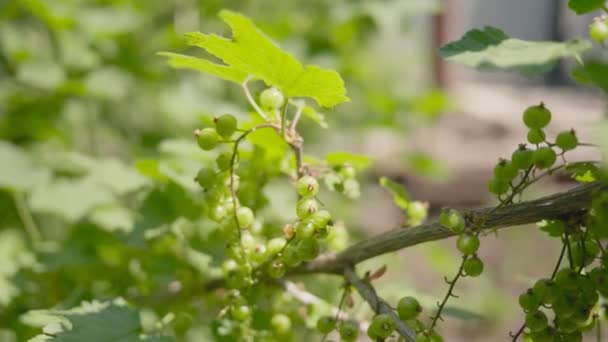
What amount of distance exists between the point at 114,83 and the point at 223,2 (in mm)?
564

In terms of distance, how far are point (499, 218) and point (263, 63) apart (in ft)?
0.94

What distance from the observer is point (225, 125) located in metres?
0.81

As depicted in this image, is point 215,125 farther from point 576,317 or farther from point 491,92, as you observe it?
point 491,92

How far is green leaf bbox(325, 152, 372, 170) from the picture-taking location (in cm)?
97

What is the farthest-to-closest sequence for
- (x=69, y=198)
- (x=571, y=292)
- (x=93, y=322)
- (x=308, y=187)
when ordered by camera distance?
(x=69, y=198), (x=93, y=322), (x=308, y=187), (x=571, y=292)

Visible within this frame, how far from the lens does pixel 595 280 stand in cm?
67

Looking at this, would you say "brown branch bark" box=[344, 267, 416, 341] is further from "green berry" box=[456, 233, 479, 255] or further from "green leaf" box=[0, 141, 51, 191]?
"green leaf" box=[0, 141, 51, 191]

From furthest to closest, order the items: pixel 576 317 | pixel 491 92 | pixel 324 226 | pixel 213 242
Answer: pixel 491 92 → pixel 213 242 → pixel 324 226 → pixel 576 317

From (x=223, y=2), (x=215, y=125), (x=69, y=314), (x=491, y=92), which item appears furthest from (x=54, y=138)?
(x=491, y=92)

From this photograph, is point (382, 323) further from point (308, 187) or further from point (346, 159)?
point (346, 159)

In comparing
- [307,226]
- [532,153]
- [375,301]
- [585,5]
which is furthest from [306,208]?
[585,5]

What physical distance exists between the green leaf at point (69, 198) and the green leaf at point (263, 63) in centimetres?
79

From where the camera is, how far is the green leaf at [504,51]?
0.66m

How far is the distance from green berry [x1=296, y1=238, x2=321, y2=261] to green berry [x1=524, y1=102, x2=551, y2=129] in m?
0.25
